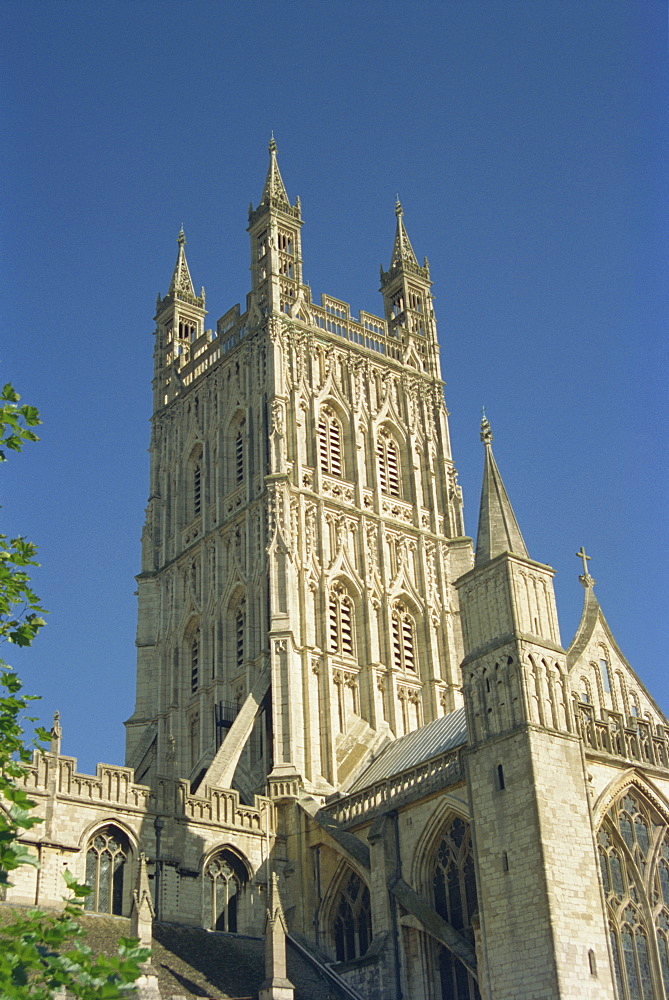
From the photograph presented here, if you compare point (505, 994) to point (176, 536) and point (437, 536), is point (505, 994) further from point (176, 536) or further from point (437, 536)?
point (176, 536)

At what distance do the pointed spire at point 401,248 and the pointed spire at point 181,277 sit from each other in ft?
30.4

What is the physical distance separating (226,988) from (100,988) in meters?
21.1

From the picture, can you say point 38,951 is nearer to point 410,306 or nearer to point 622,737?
point 622,737

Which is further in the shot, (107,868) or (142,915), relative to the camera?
(107,868)

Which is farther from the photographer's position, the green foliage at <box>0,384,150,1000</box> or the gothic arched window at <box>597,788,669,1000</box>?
the gothic arched window at <box>597,788,669,1000</box>

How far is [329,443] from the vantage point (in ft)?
162

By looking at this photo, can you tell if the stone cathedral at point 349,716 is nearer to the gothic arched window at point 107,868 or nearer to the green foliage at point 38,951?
the gothic arched window at point 107,868

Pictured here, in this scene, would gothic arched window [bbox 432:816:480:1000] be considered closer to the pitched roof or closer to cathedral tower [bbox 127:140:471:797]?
the pitched roof

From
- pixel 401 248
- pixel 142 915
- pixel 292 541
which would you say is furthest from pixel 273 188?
pixel 142 915

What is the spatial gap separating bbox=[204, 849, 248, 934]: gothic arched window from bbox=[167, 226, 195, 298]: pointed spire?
29073mm

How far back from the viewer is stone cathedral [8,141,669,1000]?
3083 cm

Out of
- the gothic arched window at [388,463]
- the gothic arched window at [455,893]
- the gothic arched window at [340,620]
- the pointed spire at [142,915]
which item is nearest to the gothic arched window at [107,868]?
the pointed spire at [142,915]

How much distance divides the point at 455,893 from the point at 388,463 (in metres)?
21.3

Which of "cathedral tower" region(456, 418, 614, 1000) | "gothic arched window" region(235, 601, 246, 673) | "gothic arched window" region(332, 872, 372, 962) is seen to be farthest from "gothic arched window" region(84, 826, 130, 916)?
"gothic arched window" region(235, 601, 246, 673)
